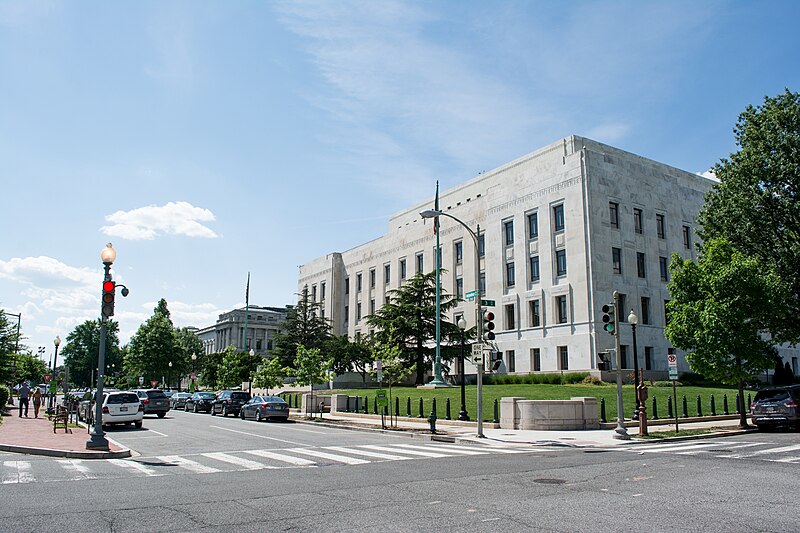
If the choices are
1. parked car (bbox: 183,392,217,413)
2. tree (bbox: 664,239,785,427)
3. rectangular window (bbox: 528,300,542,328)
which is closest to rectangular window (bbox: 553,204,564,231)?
rectangular window (bbox: 528,300,542,328)

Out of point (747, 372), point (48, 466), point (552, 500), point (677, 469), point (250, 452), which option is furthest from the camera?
point (747, 372)

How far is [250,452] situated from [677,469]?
35.4ft

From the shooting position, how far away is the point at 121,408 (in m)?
27.4

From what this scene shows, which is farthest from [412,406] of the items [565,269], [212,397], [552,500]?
[552,500]

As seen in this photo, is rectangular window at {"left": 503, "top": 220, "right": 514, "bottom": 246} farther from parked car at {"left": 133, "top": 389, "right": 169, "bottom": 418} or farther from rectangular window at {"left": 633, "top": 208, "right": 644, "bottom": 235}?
parked car at {"left": 133, "top": 389, "right": 169, "bottom": 418}

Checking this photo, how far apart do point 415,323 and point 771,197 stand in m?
31.3

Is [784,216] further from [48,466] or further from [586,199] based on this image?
[48,466]

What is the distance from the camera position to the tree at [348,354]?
6781 cm

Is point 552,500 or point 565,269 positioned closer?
point 552,500

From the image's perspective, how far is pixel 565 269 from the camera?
5288 centimetres

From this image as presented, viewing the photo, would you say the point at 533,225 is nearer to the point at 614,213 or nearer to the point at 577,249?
the point at 577,249

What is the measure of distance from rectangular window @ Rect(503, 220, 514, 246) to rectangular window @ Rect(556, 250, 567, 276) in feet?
20.0

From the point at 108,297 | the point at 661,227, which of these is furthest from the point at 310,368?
the point at 661,227

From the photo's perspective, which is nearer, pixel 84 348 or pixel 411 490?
pixel 411 490
